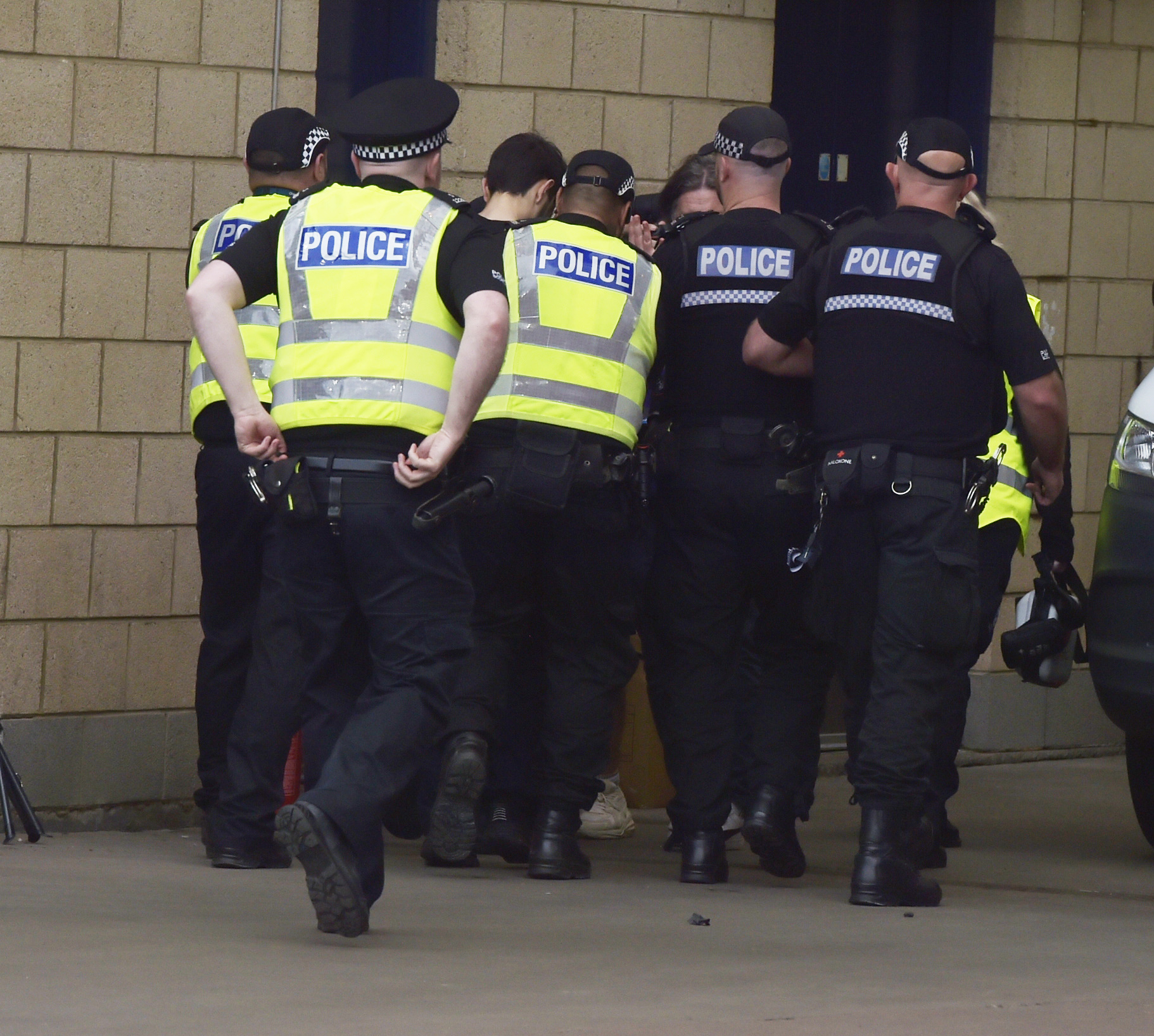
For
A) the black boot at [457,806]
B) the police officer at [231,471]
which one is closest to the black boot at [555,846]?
→ the black boot at [457,806]

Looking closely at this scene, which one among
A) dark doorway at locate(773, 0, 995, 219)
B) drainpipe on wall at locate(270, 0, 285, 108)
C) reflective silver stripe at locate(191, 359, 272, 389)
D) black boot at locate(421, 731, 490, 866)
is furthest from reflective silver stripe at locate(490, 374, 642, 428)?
dark doorway at locate(773, 0, 995, 219)

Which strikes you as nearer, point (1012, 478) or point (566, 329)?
point (566, 329)

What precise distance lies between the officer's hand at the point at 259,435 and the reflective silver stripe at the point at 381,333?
0.20m

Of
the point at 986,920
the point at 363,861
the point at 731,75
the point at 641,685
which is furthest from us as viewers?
the point at 731,75

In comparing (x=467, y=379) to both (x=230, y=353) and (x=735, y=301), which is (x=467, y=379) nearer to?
(x=230, y=353)

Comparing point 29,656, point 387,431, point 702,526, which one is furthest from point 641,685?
point 387,431

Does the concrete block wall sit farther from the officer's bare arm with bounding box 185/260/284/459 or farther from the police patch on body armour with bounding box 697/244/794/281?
the officer's bare arm with bounding box 185/260/284/459

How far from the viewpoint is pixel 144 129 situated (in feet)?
22.5

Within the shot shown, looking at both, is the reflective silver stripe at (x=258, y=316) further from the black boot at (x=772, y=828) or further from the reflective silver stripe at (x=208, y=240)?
the black boot at (x=772, y=828)

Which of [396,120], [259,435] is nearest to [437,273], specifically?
[396,120]

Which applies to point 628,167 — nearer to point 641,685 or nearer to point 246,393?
point 246,393

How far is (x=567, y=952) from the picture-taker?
4891 mm

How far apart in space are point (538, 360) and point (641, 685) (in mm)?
1868

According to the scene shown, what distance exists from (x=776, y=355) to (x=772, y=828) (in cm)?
126
